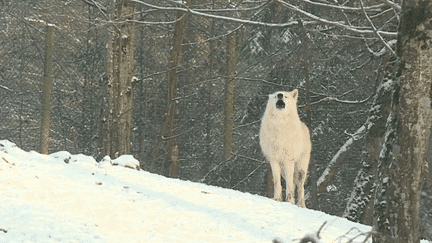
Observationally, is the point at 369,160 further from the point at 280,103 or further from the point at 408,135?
the point at 408,135

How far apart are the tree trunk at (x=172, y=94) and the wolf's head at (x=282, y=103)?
12.3ft

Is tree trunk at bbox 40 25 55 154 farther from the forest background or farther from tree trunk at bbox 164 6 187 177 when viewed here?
tree trunk at bbox 164 6 187 177

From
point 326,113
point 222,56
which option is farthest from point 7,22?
point 326,113

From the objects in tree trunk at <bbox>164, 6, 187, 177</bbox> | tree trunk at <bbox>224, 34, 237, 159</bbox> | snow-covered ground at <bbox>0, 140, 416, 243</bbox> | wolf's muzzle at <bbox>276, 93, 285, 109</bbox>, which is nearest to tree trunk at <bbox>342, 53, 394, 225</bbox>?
wolf's muzzle at <bbox>276, 93, 285, 109</bbox>

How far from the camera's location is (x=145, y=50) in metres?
14.2

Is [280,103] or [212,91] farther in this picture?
[212,91]

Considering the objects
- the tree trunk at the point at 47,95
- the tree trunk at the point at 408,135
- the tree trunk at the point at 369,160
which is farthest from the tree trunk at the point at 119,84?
the tree trunk at the point at 408,135

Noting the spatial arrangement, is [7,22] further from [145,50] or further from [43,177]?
[43,177]

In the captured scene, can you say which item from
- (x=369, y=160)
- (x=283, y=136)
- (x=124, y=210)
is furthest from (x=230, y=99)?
(x=124, y=210)

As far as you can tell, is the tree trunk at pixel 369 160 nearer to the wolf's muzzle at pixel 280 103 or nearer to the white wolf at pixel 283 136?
the white wolf at pixel 283 136

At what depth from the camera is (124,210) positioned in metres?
4.36

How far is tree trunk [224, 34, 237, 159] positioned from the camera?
11461mm

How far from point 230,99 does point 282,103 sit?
4.66 meters

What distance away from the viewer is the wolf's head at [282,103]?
696cm
